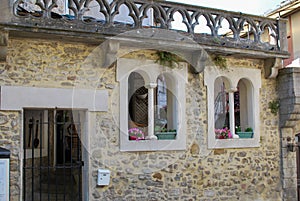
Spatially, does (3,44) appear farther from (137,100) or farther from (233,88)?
(233,88)

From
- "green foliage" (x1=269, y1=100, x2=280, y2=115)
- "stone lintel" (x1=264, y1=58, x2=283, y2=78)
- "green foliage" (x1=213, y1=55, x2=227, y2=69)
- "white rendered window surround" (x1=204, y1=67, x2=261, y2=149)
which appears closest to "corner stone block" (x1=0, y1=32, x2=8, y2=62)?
"white rendered window surround" (x1=204, y1=67, x2=261, y2=149)

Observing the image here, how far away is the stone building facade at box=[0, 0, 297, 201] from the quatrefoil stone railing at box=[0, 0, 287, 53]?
0.75ft

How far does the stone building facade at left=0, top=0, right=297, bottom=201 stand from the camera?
6512 mm

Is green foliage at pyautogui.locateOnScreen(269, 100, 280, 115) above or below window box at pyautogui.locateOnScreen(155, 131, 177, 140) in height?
above

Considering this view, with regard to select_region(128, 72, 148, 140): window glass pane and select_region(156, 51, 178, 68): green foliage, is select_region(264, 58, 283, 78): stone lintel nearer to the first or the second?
select_region(156, 51, 178, 68): green foliage

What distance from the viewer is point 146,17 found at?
24.3ft

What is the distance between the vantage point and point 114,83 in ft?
23.7

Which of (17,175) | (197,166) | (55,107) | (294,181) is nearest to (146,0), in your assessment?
(55,107)

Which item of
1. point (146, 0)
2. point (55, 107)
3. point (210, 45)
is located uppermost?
point (146, 0)

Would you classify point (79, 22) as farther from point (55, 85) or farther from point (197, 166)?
point (197, 166)

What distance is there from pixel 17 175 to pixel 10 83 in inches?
58.9

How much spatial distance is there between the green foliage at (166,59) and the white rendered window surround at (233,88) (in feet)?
2.60

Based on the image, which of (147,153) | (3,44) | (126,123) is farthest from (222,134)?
(3,44)

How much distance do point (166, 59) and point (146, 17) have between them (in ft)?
2.98
